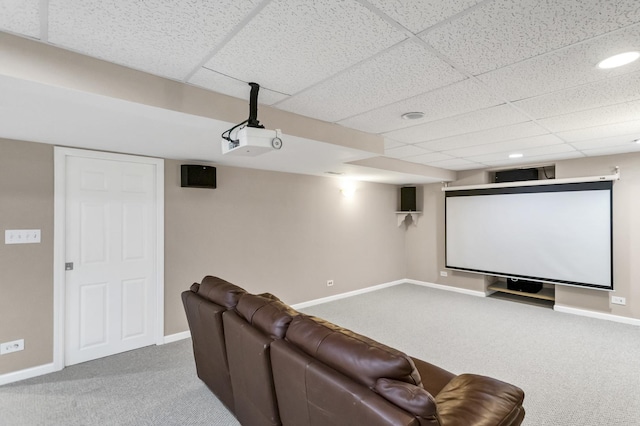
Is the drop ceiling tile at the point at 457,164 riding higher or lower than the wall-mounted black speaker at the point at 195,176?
higher

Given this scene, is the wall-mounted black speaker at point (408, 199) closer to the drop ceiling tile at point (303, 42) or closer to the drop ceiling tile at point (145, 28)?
the drop ceiling tile at point (303, 42)

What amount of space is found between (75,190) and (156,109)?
6.12 ft

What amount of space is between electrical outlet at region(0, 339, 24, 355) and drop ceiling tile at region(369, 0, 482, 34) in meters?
3.96

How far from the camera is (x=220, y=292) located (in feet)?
7.80

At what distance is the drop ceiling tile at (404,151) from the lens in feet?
13.4

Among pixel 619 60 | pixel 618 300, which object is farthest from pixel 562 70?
pixel 618 300

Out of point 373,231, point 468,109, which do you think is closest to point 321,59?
point 468,109

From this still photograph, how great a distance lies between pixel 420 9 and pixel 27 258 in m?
3.78

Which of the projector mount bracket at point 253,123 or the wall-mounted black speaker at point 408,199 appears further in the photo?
the wall-mounted black speaker at point 408,199

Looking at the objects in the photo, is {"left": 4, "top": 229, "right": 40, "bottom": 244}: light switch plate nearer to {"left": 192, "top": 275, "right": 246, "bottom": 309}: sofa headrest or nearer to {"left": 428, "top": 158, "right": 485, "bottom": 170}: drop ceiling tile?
{"left": 192, "top": 275, "right": 246, "bottom": 309}: sofa headrest

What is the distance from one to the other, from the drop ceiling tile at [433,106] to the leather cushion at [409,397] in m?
1.95

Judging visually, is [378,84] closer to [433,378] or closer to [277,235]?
[433,378]

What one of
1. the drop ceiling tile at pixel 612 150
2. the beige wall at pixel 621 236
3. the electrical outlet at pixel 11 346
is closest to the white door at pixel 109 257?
the electrical outlet at pixel 11 346

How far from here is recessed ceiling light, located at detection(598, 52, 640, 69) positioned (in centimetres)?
178
